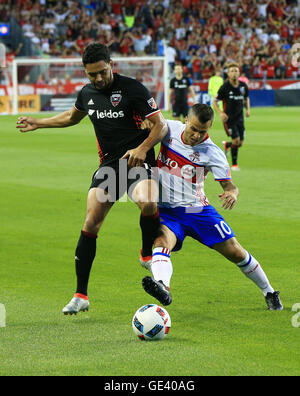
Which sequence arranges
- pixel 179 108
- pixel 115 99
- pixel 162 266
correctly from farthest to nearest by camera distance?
pixel 179 108 → pixel 115 99 → pixel 162 266

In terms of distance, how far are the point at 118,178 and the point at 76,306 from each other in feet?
3.64

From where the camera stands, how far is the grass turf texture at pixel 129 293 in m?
5.25

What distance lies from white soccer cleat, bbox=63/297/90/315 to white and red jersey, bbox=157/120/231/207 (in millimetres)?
1019

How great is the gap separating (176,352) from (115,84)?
94.4 inches

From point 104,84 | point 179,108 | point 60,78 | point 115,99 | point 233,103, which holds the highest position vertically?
point 104,84

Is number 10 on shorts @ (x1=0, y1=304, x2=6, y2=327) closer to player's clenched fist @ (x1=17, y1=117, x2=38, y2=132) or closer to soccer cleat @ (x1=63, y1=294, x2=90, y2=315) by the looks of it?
soccer cleat @ (x1=63, y1=294, x2=90, y2=315)

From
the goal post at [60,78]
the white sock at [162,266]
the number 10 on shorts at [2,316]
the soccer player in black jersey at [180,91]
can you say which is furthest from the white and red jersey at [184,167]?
the goal post at [60,78]

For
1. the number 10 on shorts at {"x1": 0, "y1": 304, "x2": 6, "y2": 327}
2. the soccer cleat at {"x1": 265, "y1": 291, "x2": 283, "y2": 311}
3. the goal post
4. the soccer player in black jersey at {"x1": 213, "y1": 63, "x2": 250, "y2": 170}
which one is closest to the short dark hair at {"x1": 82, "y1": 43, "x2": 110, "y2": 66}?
the number 10 on shorts at {"x1": 0, "y1": 304, "x2": 6, "y2": 327}

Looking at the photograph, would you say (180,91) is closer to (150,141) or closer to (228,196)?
(150,141)

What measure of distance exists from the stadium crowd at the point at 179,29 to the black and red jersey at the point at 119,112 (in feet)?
111

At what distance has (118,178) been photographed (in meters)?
6.77

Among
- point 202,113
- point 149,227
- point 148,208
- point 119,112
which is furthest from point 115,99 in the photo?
point 149,227

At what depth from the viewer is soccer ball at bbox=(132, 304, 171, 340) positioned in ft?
18.6

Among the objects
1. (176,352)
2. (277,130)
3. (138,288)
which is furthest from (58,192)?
(277,130)
